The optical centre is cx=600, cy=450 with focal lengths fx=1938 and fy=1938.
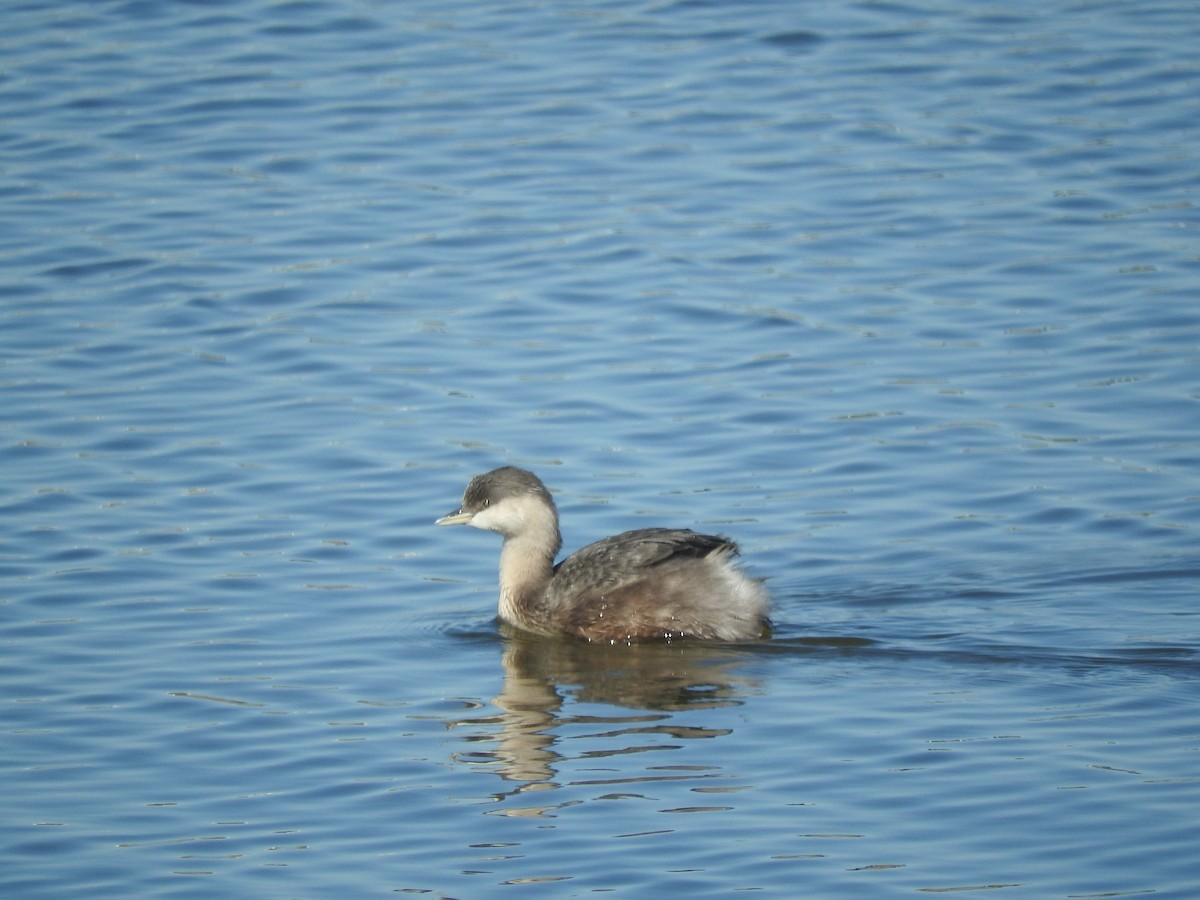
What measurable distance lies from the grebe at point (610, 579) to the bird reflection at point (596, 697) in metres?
0.10

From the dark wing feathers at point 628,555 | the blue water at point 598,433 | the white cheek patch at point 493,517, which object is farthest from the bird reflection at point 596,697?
the white cheek patch at point 493,517

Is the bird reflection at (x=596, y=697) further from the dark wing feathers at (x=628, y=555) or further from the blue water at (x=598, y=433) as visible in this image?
the dark wing feathers at (x=628, y=555)

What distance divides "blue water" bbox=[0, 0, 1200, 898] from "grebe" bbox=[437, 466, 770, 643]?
0.62 ft

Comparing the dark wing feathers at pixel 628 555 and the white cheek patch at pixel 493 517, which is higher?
the white cheek patch at pixel 493 517

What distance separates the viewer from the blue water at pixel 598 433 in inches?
283

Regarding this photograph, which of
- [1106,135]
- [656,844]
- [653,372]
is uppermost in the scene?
[1106,135]

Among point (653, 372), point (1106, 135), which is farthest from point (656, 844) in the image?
point (1106, 135)

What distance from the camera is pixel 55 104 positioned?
59.4ft

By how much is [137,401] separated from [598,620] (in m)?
4.31

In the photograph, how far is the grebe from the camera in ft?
30.1

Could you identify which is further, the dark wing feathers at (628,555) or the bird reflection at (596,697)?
the dark wing feathers at (628,555)

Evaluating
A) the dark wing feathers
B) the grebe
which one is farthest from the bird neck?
the dark wing feathers

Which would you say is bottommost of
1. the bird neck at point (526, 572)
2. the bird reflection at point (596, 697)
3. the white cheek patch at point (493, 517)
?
the bird reflection at point (596, 697)

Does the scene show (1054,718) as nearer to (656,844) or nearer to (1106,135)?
(656,844)
